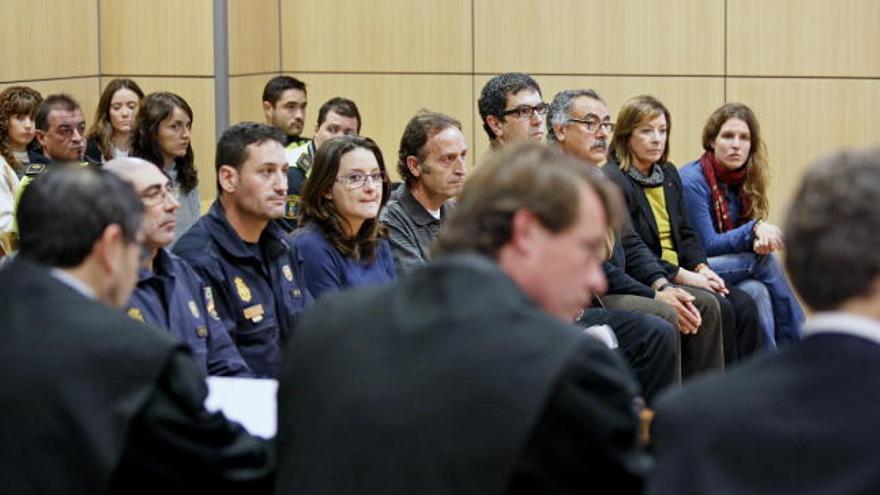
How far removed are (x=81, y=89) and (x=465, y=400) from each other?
7270 mm

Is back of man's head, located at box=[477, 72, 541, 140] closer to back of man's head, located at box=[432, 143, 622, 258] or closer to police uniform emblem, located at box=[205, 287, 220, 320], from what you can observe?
police uniform emblem, located at box=[205, 287, 220, 320]

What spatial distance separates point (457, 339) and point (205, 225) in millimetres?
2528

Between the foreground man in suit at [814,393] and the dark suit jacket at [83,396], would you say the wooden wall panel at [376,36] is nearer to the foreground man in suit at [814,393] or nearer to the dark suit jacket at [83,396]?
the dark suit jacket at [83,396]

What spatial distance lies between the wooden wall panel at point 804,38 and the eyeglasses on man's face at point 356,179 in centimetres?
414

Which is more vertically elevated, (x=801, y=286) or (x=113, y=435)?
(x=801, y=286)

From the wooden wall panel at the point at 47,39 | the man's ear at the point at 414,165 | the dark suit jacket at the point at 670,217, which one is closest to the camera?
the man's ear at the point at 414,165

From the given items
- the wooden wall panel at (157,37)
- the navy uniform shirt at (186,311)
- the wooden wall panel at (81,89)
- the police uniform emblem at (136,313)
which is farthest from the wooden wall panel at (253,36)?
the police uniform emblem at (136,313)

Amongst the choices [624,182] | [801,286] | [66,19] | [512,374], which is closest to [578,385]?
[512,374]

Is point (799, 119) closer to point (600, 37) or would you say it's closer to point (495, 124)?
point (600, 37)

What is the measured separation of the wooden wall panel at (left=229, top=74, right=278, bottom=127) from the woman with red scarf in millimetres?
3323

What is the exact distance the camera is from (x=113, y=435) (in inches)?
93.6

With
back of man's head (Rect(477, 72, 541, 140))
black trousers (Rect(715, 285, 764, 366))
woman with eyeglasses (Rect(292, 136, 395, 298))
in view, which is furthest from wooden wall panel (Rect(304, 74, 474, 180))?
woman with eyeglasses (Rect(292, 136, 395, 298))

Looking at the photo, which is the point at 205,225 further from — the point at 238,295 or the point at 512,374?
the point at 512,374

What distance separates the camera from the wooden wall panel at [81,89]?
27.6 ft
